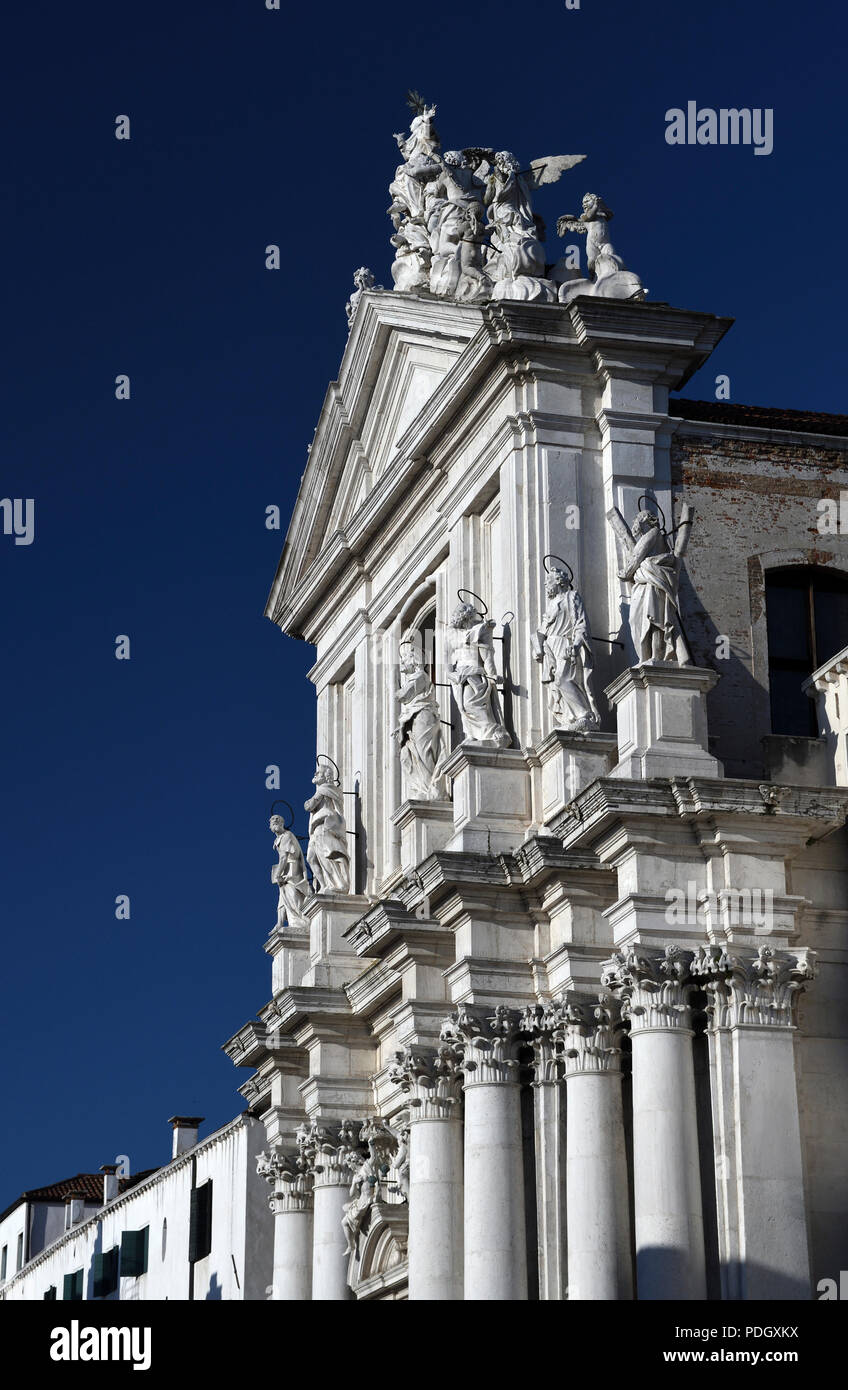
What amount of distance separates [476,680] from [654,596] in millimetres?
2600

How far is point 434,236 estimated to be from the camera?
2747cm

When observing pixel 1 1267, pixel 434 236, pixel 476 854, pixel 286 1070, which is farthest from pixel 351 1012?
pixel 1 1267

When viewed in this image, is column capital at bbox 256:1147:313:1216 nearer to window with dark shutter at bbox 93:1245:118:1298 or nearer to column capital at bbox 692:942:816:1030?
column capital at bbox 692:942:816:1030

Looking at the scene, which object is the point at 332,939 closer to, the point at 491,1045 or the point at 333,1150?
the point at 333,1150

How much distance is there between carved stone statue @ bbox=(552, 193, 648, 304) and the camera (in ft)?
80.0

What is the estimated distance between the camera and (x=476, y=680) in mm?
23250

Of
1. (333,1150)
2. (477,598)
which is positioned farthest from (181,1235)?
(477,598)

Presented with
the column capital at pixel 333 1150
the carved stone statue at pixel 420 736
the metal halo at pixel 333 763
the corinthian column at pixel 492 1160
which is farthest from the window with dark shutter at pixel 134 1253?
the corinthian column at pixel 492 1160

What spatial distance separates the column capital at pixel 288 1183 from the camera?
27.4m

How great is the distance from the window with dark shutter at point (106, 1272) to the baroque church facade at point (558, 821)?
15137 mm

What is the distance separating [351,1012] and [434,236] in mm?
9388

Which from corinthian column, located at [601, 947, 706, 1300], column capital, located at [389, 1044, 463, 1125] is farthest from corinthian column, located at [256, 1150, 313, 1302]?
corinthian column, located at [601, 947, 706, 1300]

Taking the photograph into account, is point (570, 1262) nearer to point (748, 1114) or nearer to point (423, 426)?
point (748, 1114)
